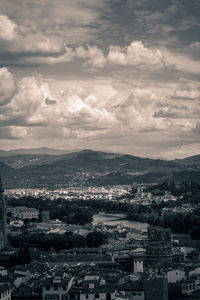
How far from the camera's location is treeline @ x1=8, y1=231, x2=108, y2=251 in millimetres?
58750

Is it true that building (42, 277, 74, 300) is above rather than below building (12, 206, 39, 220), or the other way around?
above

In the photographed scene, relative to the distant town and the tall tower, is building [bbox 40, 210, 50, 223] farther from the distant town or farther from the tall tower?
the tall tower

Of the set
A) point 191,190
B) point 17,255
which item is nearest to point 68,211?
point 191,190

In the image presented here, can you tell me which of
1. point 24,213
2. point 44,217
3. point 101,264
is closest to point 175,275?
point 101,264

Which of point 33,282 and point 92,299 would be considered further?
point 33,282

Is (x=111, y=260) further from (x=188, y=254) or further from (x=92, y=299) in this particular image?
(x=92, y=299)

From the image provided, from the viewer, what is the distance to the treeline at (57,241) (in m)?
58.8

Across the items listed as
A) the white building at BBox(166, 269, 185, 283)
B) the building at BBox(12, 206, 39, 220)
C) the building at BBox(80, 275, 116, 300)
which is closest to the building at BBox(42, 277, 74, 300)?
the building at BBox(80, 275, 116, 300)

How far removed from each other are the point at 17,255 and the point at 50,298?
14.5 meters

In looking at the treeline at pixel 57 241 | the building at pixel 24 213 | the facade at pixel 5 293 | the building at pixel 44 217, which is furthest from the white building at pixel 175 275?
the building at pixel 24 213

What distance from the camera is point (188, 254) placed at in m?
52.8

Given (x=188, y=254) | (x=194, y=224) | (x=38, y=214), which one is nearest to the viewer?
(x=188, y=254)

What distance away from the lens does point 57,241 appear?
59281mm

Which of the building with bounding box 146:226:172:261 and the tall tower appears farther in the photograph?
the tall tower
